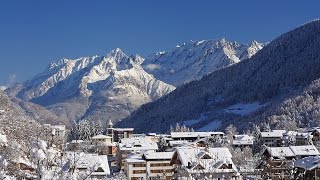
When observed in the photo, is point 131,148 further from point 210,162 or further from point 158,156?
point 210,162

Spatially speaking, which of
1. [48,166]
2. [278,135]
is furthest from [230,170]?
[278,135]

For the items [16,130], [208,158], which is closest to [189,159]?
[208,158]

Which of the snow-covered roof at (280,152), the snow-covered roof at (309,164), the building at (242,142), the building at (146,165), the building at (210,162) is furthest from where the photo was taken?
the building at (242,142)

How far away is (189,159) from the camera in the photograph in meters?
62.6

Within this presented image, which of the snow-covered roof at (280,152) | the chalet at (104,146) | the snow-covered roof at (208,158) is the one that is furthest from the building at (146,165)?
the chalet at (104,146)

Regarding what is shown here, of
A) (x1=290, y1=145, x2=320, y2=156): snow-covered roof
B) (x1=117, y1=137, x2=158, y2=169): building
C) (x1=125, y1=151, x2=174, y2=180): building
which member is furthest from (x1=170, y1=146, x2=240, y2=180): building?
(x1=117, y1=137, x2=158, y2=169): building

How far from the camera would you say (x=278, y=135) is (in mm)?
121938

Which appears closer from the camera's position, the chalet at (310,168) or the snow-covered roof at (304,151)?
the chalet at (310,168)

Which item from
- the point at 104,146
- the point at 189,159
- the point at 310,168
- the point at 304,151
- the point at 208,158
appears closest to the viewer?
the point at 310,168

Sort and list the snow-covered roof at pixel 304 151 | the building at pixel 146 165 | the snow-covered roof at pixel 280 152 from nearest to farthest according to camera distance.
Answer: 1. the snow-covered roof at pixel 280 152
2. the snow-covered roof at pixel 304 151
3. the building at pixel 146 165

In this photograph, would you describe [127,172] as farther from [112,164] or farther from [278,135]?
[278,135]

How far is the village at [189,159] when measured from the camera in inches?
626

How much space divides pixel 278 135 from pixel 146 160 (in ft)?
167

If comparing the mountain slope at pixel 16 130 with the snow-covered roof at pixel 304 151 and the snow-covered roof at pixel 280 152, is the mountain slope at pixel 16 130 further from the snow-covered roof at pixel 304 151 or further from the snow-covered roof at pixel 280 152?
the snow-covered roof at pixel 304 151
